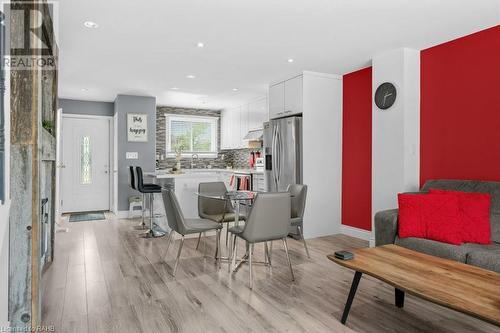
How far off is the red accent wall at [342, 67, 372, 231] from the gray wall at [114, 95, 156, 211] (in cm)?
388

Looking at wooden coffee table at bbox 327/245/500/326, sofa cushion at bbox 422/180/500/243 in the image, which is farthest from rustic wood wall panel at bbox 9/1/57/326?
sofa cushion at bbox 422/180/500/243

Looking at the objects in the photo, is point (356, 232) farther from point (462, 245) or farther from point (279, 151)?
point (462, 245)

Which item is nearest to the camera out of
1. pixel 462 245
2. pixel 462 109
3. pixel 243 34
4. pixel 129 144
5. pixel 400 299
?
pixel 400 299

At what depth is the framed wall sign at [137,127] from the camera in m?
6.54

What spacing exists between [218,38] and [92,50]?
1.58 metres

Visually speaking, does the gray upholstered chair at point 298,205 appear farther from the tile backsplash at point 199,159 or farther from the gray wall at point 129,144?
the gray wall at point 129,144

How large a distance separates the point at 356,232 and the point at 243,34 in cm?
327

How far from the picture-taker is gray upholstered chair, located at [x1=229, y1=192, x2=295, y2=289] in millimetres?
2924

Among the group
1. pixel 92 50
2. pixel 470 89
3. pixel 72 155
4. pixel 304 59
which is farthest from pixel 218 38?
pixel 72 155

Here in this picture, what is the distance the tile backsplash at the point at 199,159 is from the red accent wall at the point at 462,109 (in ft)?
12.8

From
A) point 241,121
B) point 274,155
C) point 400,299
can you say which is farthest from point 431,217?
point 241,121

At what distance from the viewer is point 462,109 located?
3.59 m

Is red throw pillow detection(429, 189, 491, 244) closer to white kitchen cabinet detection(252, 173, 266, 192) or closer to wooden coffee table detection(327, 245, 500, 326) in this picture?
wooden coffee table detection(327, 245, 500, 326)

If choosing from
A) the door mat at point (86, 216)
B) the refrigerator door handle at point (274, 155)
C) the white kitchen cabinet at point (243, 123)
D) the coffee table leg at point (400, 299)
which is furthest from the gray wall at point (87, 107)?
the coffee table leg at point (400, 299)
